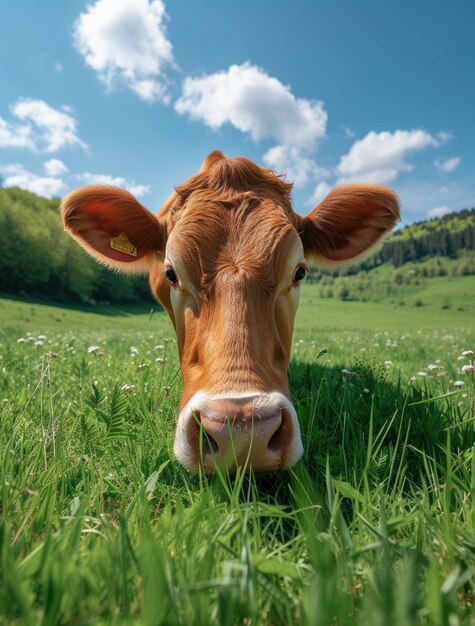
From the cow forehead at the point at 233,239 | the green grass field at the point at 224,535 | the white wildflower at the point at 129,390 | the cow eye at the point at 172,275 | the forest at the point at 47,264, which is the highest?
the forest at the point at 47,264

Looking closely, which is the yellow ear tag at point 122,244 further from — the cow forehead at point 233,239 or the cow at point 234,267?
the cow forehead at point 233,239

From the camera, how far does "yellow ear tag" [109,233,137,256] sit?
4.11 meters

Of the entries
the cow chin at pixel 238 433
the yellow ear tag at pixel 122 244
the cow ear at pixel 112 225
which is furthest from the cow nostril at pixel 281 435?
the yellow ear tag at pixel 122 244

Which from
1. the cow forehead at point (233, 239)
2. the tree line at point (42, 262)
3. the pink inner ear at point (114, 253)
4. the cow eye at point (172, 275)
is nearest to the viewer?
the cow forehead at point (233, 239)

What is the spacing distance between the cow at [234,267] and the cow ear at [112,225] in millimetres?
10

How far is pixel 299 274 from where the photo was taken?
3287 millimetres

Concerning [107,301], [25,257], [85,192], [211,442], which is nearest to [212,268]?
[211,442]

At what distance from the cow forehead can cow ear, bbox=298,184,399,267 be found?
987mm

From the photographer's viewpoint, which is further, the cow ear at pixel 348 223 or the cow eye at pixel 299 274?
the cow ear at pixel 348 223

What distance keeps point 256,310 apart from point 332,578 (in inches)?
69.0

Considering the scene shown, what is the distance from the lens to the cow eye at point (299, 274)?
3.26m

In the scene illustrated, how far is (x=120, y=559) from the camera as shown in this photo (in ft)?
3.83

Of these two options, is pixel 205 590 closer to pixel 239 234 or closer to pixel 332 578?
pixel 332 578

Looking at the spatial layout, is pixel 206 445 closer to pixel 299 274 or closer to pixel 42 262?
pixel 299 274
